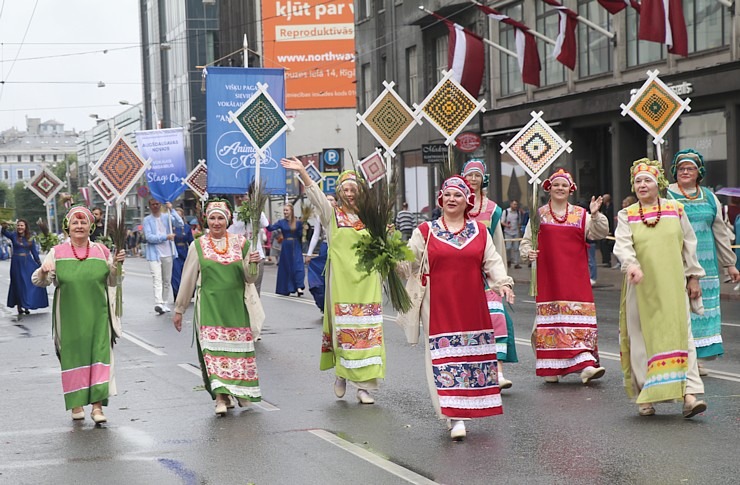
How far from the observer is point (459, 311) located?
28.8 feet

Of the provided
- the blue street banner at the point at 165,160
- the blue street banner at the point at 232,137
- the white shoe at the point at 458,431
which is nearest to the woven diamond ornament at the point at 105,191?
the blue street banner at the point at 232,137

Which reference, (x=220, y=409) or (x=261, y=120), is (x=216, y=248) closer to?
(x=220, y=409)

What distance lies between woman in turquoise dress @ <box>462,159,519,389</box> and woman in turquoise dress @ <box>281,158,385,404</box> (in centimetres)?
106

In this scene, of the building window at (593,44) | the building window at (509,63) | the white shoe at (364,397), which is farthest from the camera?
the building window at (509,63)

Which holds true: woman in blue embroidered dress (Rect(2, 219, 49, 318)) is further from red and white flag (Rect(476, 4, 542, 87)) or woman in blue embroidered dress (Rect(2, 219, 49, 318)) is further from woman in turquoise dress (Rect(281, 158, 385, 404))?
red and white flag (Rect(476, 4, 542, 87))

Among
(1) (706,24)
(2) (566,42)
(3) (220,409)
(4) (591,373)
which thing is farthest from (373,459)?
(2) (566,42)

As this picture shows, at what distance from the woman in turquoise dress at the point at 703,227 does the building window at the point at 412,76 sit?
33296 mm

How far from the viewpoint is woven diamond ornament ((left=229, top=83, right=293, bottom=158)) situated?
16.1 meters

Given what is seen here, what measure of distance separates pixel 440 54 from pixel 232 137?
1590cm

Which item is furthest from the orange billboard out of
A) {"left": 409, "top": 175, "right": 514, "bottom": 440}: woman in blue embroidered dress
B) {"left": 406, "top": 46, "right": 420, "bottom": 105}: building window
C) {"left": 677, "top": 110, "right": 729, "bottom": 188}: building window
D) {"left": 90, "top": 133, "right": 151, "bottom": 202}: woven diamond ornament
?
{"left": 409, "top": 175, "right": 514, "bottom": 440}: woman in blue embroidered dress

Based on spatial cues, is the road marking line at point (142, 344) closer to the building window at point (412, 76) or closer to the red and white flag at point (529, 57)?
the red and white flag at point (529, 57)

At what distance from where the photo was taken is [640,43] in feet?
101

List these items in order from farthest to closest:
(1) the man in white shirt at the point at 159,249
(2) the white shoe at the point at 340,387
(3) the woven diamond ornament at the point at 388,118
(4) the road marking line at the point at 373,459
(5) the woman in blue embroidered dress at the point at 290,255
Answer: (5) the woman in blue embroidered dress at the point at 290,255
(3) the woven diamond ornament at the point at 388,118
(1) the man in white shirt at the point at 159,249
(2) the white shoe at the point at 340,387
(4) the road marking line at the point at 373,459

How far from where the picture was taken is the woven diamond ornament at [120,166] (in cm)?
1838
